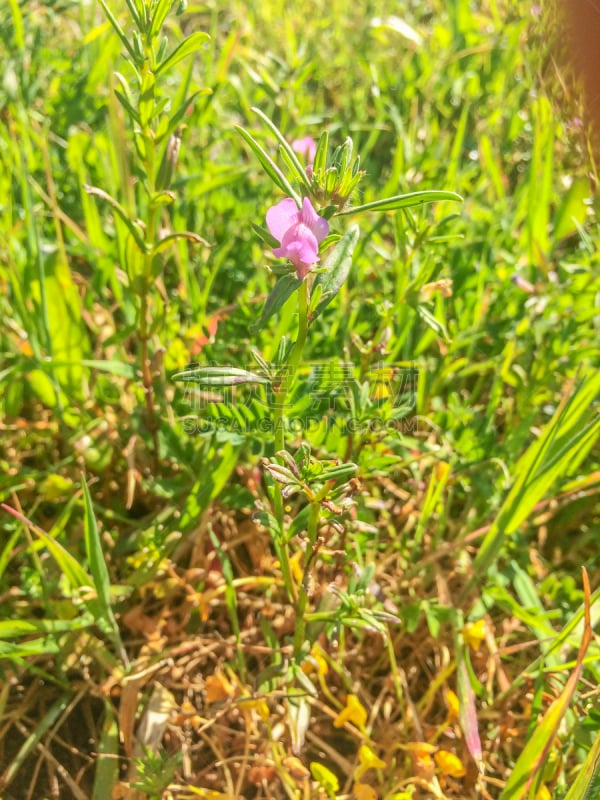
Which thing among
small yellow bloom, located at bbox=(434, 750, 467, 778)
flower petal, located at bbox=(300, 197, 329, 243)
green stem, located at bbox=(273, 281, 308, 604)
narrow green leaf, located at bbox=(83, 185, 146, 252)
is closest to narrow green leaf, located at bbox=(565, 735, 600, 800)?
small yellow bloom, located at bbox=(434, 750, 467, 778)

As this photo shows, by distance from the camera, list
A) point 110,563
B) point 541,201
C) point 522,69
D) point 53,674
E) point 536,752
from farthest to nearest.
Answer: point 522,69 < point 541,201 < point 110,563 < point 53,674 < point 536,752

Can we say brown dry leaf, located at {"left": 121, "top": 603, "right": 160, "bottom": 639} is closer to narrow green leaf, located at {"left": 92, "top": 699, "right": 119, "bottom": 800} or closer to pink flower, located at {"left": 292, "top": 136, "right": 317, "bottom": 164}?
narrow green leaf, located at {"left": 92, "top": 699, "right": 119, "bottom": 800}

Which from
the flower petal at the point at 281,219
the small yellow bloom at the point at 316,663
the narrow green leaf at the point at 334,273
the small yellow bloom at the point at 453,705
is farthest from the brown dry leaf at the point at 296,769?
the flower petal at the point at 281,219

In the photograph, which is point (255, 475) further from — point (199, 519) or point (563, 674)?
point (563, 674)

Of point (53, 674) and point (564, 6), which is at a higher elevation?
point (564, 6)

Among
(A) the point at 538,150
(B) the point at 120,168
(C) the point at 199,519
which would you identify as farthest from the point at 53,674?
(A) the point at 538,150

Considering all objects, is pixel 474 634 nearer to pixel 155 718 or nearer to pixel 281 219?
pixel 155 718
